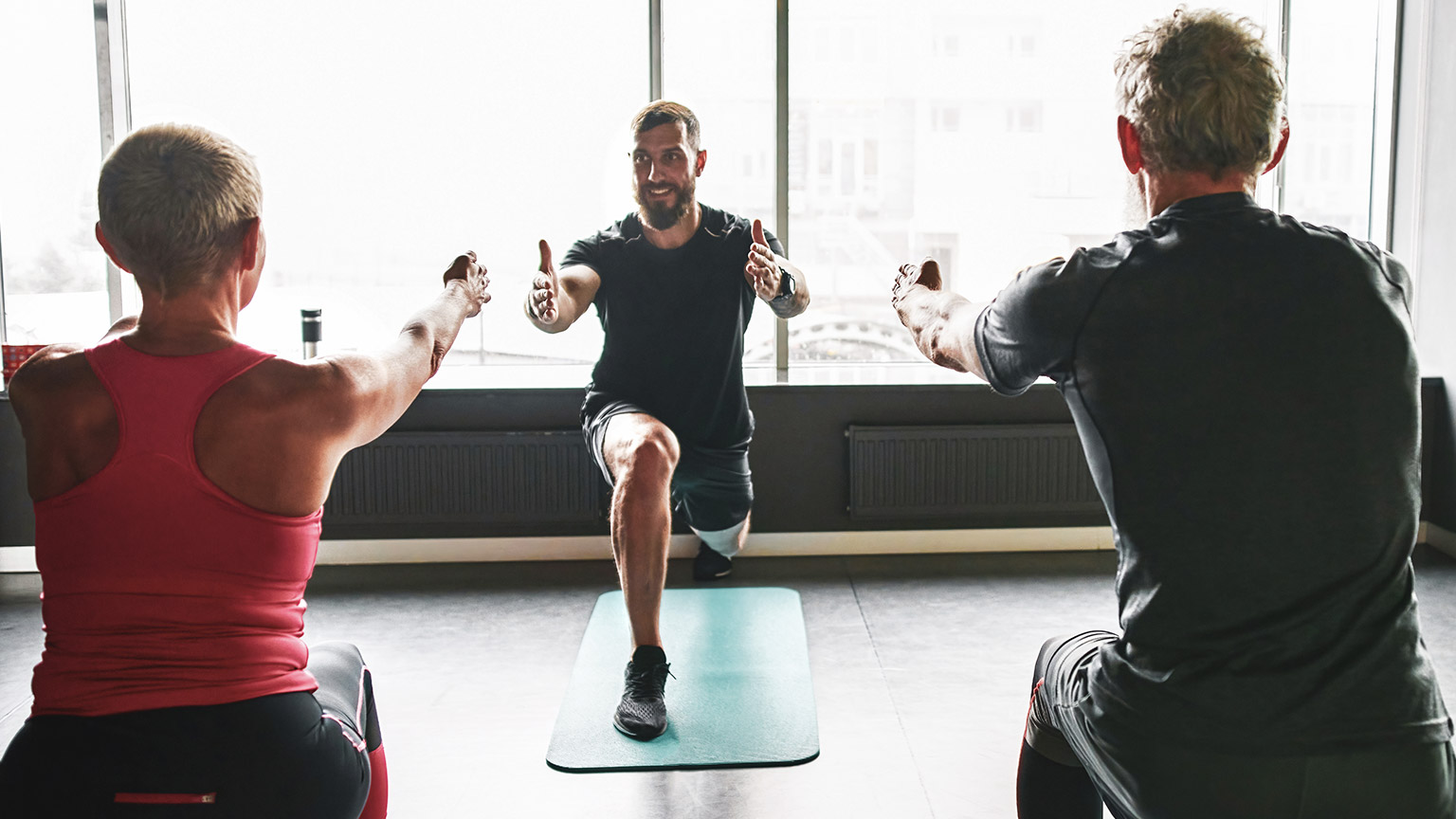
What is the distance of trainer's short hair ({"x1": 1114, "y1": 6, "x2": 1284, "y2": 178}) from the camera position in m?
1.21

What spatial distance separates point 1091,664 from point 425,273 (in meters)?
3.38

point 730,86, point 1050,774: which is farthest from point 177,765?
point 730,86

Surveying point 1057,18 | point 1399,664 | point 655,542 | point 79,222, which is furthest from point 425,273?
point 1399,664

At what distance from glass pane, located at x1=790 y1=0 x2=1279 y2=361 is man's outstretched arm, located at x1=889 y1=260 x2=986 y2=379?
2346 mm

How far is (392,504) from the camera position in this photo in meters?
4.00

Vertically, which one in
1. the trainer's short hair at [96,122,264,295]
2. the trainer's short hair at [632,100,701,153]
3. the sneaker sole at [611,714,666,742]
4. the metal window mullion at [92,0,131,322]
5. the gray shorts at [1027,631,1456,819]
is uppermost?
the metal window mullion at [92,0,131,322]

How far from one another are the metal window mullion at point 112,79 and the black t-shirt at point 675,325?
2.05 m

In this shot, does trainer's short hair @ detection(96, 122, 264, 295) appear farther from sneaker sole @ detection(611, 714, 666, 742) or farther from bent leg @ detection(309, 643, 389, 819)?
sneaker sole @ detection(611, 714, 666, 742)

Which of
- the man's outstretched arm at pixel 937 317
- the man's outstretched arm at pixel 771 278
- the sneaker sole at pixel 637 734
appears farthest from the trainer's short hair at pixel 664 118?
the sneaker sole at pixel 637 734

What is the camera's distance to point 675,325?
3127 millimetres

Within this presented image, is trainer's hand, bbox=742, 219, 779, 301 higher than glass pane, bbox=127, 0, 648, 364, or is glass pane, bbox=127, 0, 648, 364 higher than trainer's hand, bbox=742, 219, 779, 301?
glass pane, bbox=127, 0, 648, 364

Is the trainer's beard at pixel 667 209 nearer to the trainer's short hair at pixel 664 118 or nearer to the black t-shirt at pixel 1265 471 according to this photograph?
the trainer's short hair at pixel 664 118

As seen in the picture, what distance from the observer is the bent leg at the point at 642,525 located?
2.60 metres

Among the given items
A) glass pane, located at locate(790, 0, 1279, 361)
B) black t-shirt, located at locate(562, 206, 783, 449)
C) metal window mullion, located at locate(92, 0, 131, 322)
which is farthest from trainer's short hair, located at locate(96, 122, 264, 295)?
metal window mullion, located at locate(92, 0, 131, 322)
